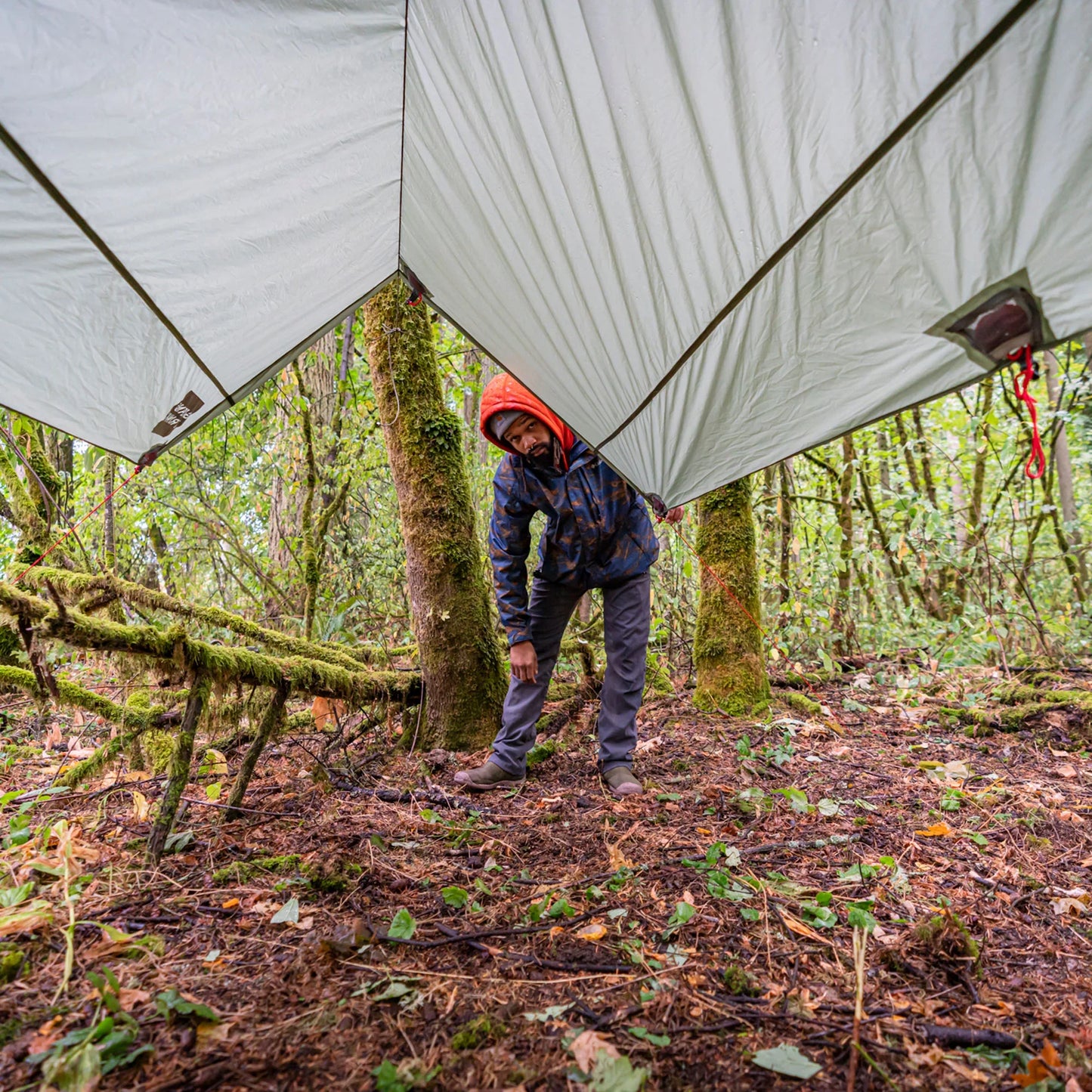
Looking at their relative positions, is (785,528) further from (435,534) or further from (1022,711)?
(435,534)

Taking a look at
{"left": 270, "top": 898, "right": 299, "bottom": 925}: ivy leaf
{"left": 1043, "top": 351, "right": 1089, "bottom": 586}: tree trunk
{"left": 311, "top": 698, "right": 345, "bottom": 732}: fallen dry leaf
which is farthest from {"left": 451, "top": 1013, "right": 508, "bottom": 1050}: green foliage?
{"left": 1043, "top": 351, "right": 1089, "bottom": 586}: tree trunk

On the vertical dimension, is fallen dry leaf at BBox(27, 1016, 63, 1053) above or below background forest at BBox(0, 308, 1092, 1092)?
below

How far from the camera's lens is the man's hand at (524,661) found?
2.69m

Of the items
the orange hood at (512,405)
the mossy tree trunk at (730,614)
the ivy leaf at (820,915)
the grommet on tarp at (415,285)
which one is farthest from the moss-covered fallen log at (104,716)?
the mossy tree trunk at (730,614)

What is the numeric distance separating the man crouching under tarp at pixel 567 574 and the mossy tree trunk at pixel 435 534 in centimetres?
35

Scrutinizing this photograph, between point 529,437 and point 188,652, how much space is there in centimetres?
144

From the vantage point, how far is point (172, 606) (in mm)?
2496

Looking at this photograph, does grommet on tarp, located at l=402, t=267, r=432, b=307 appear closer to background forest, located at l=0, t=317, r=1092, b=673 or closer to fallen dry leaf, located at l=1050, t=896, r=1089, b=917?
background forest, located at l=0, t=317, r=1092, b=673

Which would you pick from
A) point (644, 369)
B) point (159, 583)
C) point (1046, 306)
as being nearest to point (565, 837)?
point (644, 369)

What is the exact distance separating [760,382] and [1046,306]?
0.77m

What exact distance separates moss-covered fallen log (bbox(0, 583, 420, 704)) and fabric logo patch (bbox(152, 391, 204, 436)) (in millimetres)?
758

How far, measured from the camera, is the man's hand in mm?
2693

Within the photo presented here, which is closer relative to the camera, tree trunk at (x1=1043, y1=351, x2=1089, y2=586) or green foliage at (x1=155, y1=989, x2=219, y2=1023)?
green foliage at (x1=155, y1=989, x2=219, y2=1023)

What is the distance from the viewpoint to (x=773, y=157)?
137cm
